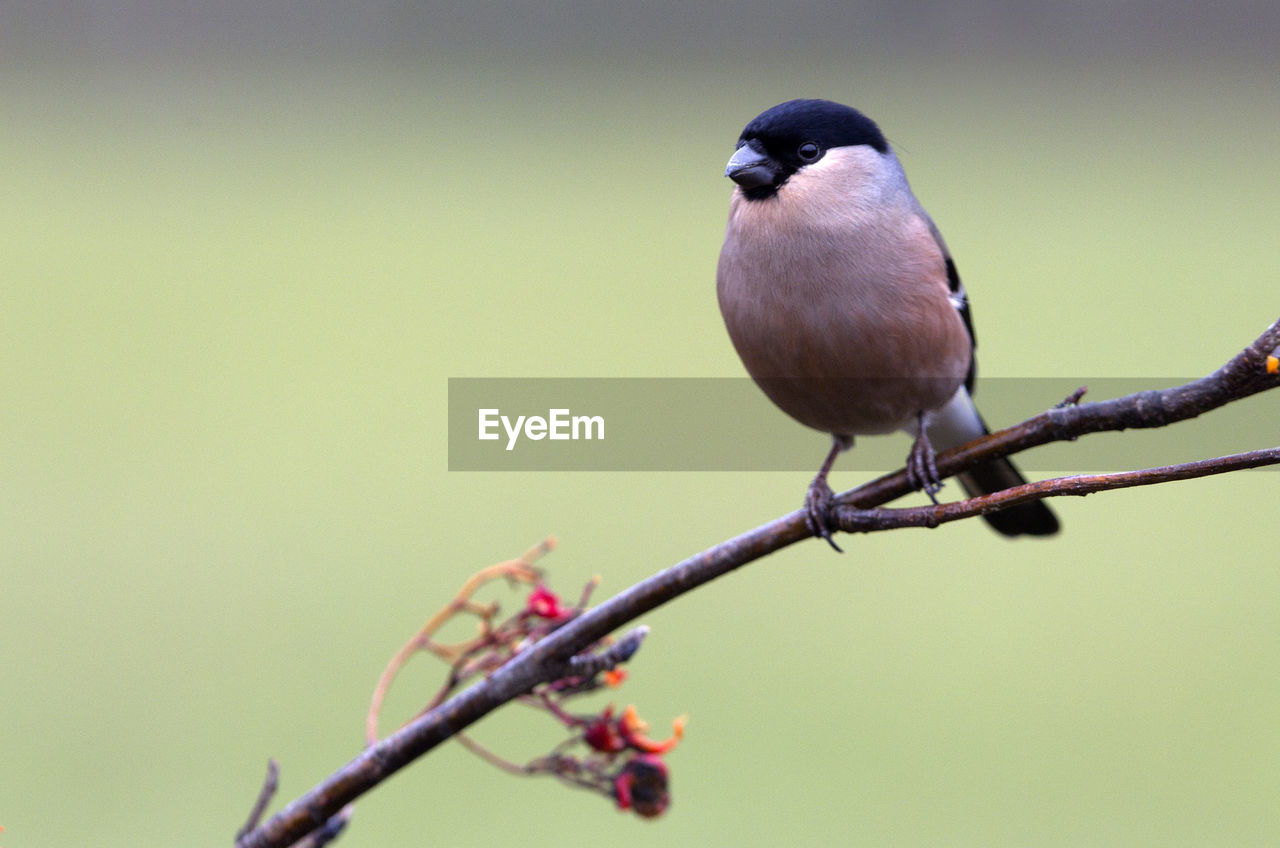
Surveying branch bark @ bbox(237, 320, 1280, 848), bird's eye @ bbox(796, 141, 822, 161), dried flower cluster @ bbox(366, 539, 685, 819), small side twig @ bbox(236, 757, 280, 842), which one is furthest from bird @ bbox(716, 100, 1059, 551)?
small side twig @ bbox(236, 757, 280, 842)

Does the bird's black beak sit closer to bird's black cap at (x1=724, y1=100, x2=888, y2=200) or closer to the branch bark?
bird's black cap at (x1=724, y1=100, x2=888, y2=200)

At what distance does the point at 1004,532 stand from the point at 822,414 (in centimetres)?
28

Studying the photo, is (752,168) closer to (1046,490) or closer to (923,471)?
(923,471)

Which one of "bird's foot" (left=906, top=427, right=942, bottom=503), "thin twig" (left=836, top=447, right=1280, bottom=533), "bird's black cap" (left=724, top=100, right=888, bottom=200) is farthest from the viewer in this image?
"bird's black cap" (left=724, top=100, right=888, bottom=200)

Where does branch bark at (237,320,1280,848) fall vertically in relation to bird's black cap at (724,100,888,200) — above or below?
below

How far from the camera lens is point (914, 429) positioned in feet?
4.27

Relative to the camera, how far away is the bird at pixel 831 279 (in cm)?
84

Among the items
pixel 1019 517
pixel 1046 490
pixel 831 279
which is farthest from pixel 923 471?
pixel 1019 517

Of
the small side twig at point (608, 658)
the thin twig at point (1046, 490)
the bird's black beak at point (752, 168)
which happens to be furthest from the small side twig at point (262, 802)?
Result: the bird's black beak at point (752, 168)

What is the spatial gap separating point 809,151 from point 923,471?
26cm

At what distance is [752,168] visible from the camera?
2.75 ft

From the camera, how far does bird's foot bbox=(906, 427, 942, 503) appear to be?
0.75 metres

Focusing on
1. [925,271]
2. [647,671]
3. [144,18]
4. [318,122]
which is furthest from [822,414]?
[318,122]

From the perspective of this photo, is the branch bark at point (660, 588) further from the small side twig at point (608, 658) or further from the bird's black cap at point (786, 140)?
the bird's black cap at point (786, 140)
